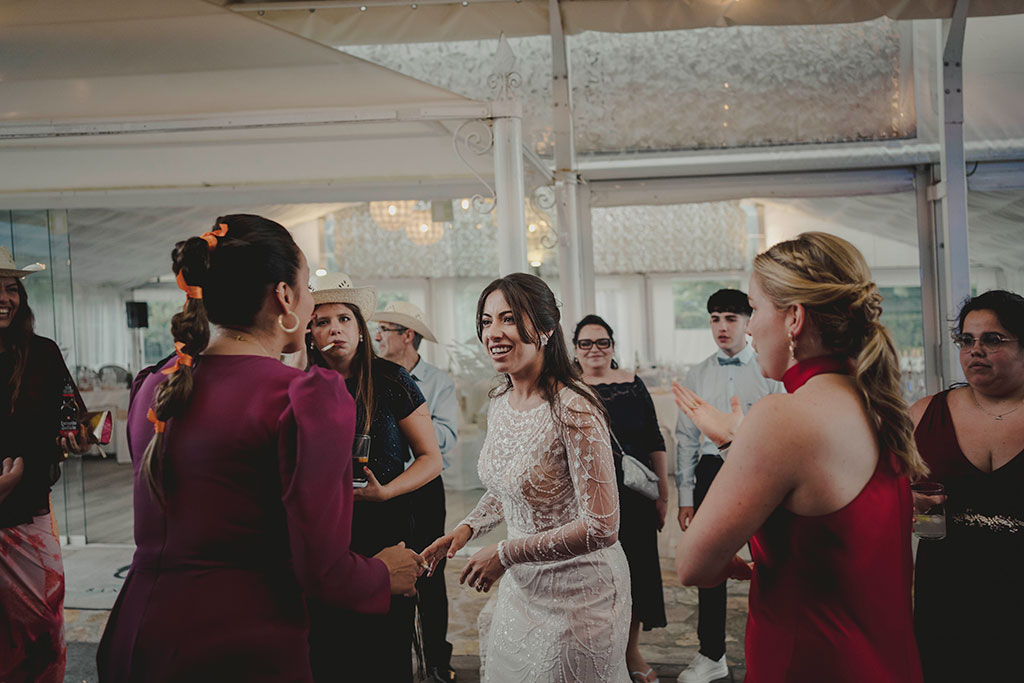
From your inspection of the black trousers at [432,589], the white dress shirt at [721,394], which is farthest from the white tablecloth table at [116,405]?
the white dress shirt at [721,394]

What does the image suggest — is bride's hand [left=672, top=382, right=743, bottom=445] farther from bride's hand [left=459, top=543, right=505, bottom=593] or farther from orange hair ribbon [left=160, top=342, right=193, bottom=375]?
orange hair ribbon [left=160, top=342, right=193, bottom=375]

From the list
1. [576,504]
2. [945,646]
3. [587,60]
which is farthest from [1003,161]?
[576,504]

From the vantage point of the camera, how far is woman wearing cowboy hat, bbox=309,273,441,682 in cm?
224

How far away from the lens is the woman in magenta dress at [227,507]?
1.29 metres

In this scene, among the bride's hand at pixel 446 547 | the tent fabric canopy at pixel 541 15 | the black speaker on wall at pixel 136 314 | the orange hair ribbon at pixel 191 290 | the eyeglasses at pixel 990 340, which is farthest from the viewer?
the black speaker on wall at pixel 136 314

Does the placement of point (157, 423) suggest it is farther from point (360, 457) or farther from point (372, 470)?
point (372, 470)

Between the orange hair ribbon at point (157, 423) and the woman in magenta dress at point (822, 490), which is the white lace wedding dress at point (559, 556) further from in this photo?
the orange hair ribbon at point (157, 423)

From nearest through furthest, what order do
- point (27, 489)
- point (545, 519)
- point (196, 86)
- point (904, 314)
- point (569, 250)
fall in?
1. point (545, 519)
2. point (27, 489)
3. point (196, 86)
4. point (569, 250)
5. point (904, 314)

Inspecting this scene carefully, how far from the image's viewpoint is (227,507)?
1289 millimetres

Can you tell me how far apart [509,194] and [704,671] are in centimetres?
239

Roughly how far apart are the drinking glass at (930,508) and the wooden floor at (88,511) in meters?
5.41

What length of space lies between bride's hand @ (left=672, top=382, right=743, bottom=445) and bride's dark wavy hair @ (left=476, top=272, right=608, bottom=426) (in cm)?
37

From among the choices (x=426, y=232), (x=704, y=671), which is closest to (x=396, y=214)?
(x=426, y=232)

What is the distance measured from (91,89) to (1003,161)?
5877 mm
